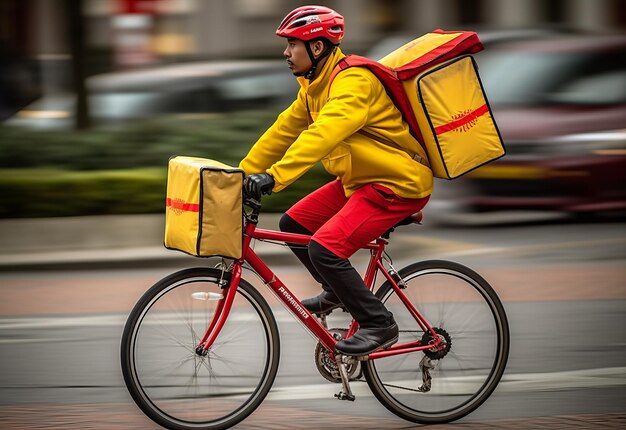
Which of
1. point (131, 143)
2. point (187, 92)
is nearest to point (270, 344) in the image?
point (131, 143)

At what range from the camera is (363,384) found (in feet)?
20.0

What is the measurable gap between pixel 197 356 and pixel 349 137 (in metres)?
1.09

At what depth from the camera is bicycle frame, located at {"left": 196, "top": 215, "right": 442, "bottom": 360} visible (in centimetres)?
550

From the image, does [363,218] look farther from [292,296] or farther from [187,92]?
[187,92]

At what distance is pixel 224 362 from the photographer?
18.2 ft

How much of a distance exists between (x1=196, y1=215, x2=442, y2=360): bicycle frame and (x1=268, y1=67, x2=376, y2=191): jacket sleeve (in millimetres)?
329

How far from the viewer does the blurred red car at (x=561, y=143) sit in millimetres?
11500

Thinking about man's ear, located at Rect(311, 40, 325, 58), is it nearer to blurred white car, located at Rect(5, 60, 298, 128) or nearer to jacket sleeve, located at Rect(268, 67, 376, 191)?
jacket sleeve, located at Rect(268, 67, 376, 191)

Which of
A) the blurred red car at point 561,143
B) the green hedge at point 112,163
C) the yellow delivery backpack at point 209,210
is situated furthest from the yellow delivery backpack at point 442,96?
the blurred red car at point 561,143

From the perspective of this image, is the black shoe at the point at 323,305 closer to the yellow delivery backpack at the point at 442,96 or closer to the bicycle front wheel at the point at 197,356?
the bicycle front wheel at the point at 197,356

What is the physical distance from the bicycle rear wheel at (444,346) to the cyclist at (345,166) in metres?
0.20

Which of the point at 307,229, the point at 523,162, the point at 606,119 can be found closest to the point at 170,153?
the point at 523,162

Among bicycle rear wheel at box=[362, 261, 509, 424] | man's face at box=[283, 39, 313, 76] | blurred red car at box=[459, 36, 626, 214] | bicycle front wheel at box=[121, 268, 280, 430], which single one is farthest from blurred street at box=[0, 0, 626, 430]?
man's face at box=[283, 39, 313, 76]

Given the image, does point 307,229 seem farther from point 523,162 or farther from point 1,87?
point 1,87
